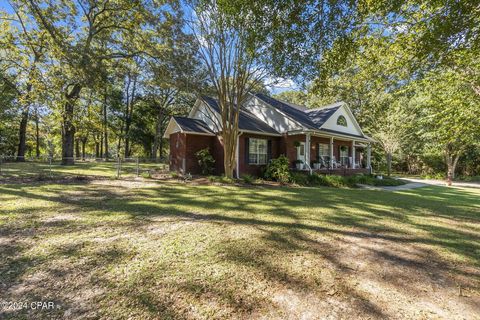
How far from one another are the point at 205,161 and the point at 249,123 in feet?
12.5

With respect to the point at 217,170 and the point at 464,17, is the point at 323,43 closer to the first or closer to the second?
the point at 464,17

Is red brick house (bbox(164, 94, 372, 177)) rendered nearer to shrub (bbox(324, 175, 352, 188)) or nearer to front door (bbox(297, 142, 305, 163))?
front door (bbox(297, 142, 305, 163))

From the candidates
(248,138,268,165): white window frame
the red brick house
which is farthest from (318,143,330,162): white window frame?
(248,138,268,165): white window frame

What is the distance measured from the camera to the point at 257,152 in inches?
594

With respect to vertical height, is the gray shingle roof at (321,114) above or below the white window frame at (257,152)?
above

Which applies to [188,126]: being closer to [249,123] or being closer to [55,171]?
[249,123]

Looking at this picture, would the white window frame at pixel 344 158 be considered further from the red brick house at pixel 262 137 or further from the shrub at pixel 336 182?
the shrub at pixel 336 182

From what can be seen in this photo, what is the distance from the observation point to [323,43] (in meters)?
6.64

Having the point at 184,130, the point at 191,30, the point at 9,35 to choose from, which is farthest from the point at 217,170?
the point at 9,35

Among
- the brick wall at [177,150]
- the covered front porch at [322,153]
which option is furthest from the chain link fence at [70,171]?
the covered front porch at [322,153]

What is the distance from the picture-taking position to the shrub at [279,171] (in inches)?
504

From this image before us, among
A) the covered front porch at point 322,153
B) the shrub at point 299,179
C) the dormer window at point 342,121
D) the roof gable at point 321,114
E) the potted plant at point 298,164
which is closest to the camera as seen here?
the shrub at point 299,179

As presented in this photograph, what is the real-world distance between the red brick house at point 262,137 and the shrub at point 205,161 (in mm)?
393

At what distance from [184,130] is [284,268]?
12178 mm
